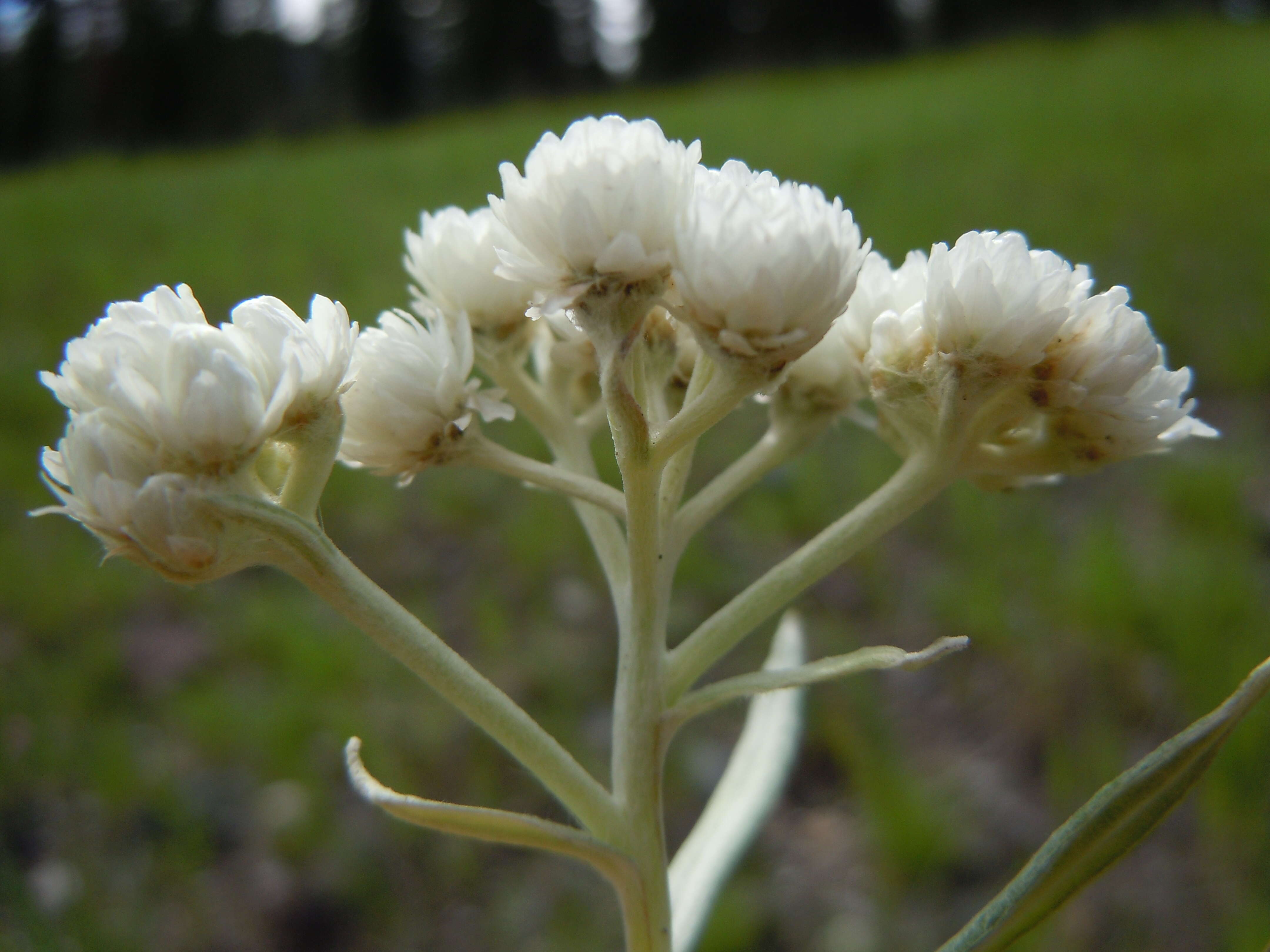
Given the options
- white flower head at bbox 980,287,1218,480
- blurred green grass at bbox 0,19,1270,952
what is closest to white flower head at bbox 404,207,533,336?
white flower head at bbox 980,287,1218,480

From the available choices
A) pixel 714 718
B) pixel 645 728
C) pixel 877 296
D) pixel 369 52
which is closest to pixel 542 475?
pixel 645 728

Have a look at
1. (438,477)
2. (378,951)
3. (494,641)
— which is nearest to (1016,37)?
(438,477)

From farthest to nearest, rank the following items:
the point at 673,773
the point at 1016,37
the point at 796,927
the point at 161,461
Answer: the point at 1016,37 < the point at 673,773 < the point at 796,927 < the point at 161,461

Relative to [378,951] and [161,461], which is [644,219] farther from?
[378,951]

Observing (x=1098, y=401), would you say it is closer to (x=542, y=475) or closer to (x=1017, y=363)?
(x=1017, y=363)

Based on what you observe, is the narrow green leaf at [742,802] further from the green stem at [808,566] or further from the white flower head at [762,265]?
the white flower head at [762,265]

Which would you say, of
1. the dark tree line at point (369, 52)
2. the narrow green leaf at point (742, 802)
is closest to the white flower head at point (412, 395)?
the narrow green leaf at point (742, 802)
